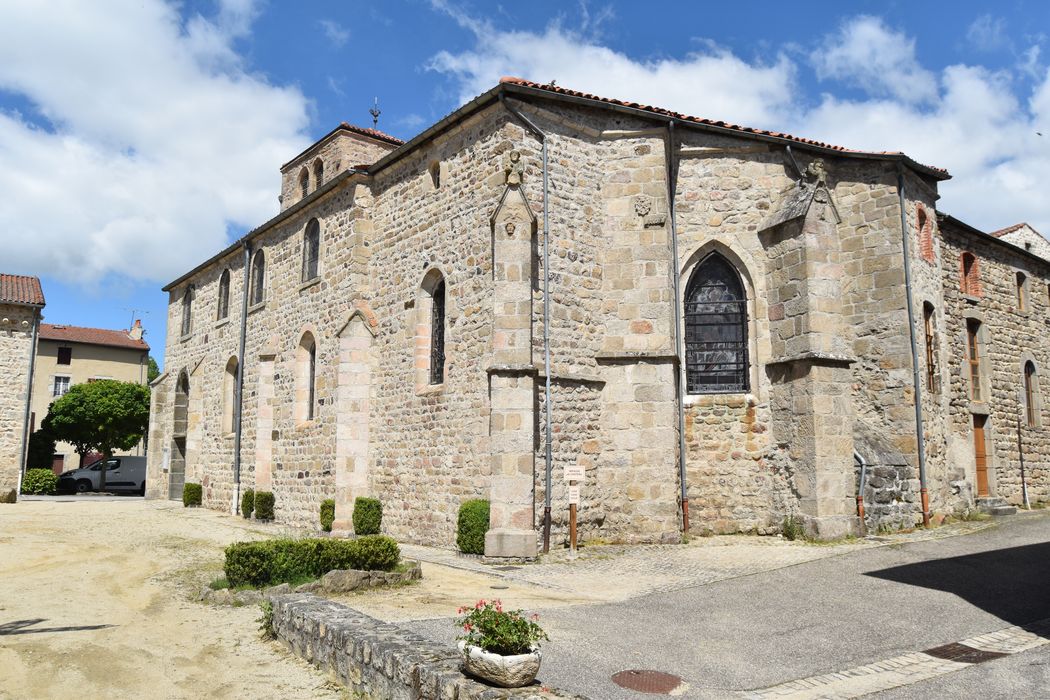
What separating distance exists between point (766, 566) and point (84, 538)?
13115 mm

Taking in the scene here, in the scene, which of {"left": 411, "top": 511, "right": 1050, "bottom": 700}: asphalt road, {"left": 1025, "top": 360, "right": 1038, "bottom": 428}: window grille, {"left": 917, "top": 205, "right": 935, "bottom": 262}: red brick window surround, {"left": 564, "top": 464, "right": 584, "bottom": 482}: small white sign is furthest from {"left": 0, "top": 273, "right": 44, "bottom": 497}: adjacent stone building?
{"left": 1025, "top": 360, "right": 1038, "bottom": 428}: window grille

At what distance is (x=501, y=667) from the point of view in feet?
16.8

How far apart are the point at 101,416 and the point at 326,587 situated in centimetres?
3099

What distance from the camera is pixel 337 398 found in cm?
1661

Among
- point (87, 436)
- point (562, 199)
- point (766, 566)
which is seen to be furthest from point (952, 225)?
point (87, 436)

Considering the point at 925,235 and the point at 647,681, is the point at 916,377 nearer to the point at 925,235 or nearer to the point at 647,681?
the point at 925,235

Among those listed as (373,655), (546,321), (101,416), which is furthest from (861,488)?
(101,416)

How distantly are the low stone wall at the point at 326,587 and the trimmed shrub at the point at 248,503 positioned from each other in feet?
34.7

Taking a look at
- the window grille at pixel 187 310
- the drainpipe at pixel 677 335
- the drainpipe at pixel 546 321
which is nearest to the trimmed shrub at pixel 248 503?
the window grille at pixel 187 310

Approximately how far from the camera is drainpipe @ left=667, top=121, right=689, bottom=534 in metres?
14.2

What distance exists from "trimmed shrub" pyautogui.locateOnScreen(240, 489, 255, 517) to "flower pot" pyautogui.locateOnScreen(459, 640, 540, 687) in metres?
16.3

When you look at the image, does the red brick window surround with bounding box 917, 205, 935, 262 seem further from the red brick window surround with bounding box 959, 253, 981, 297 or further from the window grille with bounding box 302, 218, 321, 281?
the window grille with bounding box 302, 218, 321, 281

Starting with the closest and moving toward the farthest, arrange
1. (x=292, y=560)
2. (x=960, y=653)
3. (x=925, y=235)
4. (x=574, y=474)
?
(x=960, y=653) → (x=292, y=560) → (x=574, y=474) → (x=925, y=235)

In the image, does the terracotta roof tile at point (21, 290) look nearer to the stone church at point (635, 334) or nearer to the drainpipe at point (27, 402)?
the drainpipe at point (27, 402)
